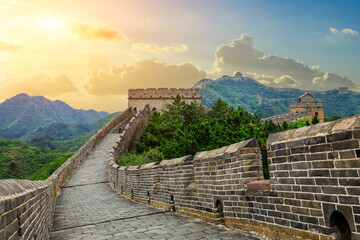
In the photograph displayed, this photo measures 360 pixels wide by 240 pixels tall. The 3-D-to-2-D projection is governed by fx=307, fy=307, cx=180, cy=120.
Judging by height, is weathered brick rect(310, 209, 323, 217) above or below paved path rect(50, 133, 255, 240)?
above

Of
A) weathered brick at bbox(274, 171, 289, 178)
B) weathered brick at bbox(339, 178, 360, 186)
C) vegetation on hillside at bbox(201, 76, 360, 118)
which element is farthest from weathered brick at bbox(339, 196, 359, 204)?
vegetation on hillside at bbox(201, 76, 360, 118)

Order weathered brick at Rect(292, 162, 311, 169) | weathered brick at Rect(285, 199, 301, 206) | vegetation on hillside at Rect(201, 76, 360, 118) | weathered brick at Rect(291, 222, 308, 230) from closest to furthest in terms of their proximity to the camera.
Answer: weathered brick at Rect(292, 162, 311, 169)
weathered brick at Rect(291, 222, 308, 230)
weathered brick at Rect(285, 199, 301, 206)
vegetation on hillside at Rect(201, 76, 360, 118)

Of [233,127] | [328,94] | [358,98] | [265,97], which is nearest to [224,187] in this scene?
[233,127]

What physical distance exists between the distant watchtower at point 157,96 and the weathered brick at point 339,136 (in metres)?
36.9

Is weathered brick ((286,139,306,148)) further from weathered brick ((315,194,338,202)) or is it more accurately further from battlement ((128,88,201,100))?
battlement ((128,88,201,100))

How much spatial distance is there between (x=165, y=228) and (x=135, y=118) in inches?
1037

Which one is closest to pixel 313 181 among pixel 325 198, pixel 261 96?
pixel 325 198

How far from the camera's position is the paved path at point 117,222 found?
5781 mm

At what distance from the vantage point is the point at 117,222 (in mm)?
7816

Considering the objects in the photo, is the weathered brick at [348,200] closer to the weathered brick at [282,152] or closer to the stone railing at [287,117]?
the weathered brick at [282,152]

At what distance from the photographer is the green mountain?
103438 millimetres

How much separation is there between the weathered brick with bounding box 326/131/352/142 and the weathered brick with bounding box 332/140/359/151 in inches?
1.7

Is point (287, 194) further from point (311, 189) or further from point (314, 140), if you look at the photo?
point (314, 140)

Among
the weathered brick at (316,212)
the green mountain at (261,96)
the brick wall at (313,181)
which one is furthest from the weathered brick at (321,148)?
the green mountain at (261,96)
